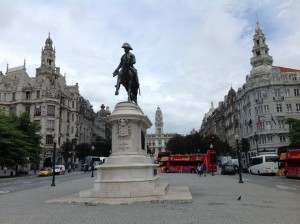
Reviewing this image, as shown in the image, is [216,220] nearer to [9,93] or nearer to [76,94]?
[9,93]

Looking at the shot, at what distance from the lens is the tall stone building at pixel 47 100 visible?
7800 cm

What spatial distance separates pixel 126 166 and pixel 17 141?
38317 millimetres

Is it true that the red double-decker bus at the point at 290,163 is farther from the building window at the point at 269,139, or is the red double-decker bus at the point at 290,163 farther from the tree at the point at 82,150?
the tree at the point at 82,150

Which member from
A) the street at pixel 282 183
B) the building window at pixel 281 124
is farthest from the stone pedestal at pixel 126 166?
the building window at pixel 281 124

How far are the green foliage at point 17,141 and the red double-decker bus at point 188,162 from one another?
22.8 metres

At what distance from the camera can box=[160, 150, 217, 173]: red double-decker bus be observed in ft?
173

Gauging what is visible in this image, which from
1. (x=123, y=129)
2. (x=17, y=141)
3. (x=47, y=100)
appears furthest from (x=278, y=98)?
(x=123, y=129)

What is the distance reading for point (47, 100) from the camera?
77938 mm

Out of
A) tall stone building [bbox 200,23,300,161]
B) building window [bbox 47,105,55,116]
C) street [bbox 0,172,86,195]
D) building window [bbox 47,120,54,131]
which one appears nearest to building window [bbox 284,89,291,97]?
tall stone building [bbox 200,23,300,161]

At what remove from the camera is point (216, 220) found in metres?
9.70

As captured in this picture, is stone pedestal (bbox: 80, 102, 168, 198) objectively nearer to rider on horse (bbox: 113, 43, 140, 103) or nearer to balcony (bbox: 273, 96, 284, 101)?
rider on horse (bbox: 113, 43, 140, 103)

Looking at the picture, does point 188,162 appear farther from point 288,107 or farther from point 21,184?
point 288,107

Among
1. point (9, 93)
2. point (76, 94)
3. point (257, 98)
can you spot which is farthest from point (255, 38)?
point (9, 93)

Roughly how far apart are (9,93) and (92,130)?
36899mm
